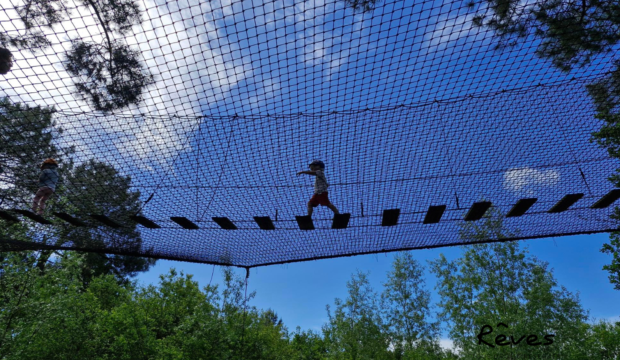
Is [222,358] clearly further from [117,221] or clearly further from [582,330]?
[582,330]

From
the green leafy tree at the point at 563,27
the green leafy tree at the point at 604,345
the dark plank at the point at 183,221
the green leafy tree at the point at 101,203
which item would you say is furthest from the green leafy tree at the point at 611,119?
the green leafy tree at the point at 604,345

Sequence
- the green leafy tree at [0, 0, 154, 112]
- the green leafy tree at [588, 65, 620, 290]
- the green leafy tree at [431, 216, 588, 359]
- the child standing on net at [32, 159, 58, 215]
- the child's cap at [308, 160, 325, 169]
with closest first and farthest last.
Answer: the green leafy tree at [0, 0, 154, 112] < the green leafy tree at [588, 65, 620, 290] < the child's cap at [308, 160, 325, 169] < the child standing on net at [32, 159, 58, 215] < the green leafy tree at [431, 216, 588, 359]

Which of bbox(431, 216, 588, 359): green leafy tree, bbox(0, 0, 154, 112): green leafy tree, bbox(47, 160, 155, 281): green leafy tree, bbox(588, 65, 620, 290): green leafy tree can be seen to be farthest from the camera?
bbox(431, 216, 588, 359): green leafy tree

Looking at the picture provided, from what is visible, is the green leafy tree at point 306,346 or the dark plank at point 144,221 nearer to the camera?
the dark plank at point 144,221

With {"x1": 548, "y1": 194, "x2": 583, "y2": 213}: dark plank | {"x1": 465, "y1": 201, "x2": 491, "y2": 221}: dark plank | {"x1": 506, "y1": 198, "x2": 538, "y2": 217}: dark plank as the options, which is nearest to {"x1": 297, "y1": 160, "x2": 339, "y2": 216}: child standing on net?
{"x1": 465, "y1": 201, "x2": 491, "y2": 221}: dark plank

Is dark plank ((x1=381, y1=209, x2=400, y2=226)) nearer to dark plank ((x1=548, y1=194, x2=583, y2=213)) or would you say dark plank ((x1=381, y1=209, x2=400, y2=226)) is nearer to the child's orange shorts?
the child's orange shorts

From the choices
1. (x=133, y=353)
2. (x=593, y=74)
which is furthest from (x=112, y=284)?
(x=593, y=74)

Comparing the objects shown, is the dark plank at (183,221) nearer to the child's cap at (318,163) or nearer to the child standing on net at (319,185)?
the child standing on net at (319,185)

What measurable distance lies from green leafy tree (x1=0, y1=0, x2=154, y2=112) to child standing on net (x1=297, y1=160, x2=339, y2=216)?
6.19 ft

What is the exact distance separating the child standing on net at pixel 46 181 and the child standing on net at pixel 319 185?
9.47 ft

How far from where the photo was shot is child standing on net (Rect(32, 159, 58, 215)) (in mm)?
4238

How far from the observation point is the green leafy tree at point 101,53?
8.84ft

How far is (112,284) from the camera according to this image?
482 inches

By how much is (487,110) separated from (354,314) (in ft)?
41.5
